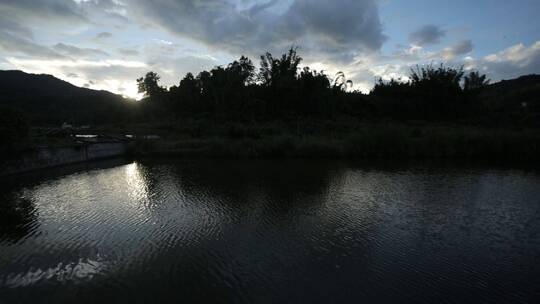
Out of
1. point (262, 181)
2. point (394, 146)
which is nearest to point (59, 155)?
point (262, 181)

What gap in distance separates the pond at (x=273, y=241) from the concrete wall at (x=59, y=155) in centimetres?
533

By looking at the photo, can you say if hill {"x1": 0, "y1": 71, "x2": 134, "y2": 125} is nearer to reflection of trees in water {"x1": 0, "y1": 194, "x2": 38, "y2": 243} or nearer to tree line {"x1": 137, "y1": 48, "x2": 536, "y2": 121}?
tree line {"x1": 137, "y1": 48, "x2": 536, "y2": 121}

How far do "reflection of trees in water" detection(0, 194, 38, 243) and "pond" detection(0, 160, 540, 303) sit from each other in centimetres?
9

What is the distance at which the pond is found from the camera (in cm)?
801

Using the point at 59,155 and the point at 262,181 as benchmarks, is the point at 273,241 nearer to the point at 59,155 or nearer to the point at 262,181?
the point at 262,181

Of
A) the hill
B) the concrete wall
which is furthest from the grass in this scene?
the hill

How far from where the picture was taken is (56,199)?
17.7m

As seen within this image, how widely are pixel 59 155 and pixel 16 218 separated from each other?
60.1 feet

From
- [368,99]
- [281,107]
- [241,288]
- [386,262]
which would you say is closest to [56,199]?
[241,288]

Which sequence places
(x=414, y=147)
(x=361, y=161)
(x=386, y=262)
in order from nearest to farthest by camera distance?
(x=386, y=262) → (x=361, y=161) → (x=414, y=147)

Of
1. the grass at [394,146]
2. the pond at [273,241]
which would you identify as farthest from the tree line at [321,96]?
the pond at [273,241]

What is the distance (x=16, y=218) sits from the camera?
567 inches

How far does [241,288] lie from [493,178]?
72.9ft

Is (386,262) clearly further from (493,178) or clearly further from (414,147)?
(414,147)
